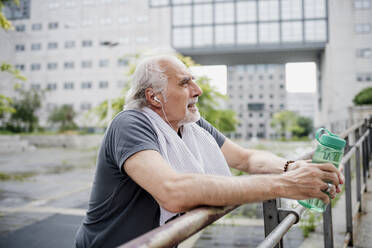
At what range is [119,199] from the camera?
1.44 m

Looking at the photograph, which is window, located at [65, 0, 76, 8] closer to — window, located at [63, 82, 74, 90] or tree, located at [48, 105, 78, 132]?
window, located at [63, 82, 74, 90]

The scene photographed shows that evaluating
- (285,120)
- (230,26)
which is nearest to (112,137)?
A: (230,26)

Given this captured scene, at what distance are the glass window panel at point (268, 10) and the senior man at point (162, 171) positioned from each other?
3367cm

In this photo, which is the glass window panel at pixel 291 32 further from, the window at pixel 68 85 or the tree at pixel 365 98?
the window at pixel 68 85

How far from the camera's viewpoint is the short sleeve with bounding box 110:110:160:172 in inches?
50.6

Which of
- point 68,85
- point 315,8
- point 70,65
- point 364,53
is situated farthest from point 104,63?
point 364,53

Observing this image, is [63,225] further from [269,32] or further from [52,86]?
[52,86]

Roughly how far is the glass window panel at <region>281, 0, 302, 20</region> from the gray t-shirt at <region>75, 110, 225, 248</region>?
34.1m

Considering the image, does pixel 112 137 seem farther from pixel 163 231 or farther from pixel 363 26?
pixel 363 26

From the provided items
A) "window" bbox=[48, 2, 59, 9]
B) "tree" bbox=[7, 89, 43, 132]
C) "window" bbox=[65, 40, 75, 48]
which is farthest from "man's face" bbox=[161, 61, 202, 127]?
"window" bbox=[48, 2, 59, 9]

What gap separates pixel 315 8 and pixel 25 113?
28826 mm

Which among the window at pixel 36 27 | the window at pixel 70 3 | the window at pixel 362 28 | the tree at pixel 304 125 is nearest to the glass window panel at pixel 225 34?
the window at pixel 362 28

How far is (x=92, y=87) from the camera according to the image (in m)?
43.0

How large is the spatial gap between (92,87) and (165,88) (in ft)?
142
